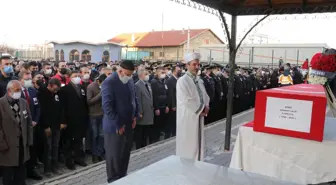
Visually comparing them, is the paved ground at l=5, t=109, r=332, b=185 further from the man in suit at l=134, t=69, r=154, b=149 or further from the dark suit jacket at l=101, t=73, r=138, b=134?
the dark suit jacket at l=101, t=73, r=138, b=134

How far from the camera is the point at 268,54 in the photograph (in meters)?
29.8

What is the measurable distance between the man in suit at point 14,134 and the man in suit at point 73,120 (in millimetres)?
1215

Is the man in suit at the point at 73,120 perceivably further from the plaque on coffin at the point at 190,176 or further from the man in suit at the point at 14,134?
the plaque on coffin at the point at 190,176

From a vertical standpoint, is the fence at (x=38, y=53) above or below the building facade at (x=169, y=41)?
below

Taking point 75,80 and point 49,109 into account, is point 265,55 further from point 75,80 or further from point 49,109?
point 49,109

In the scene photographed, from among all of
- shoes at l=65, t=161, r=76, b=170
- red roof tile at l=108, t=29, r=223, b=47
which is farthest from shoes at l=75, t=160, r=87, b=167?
red roof tile at l=108, t=29, r=223, b=47

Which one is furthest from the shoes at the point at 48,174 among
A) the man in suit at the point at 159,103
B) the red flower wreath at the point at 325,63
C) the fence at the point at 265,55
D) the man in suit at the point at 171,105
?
the fence at the point at 265,55

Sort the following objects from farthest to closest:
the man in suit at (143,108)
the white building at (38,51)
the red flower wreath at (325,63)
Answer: the white building at (38,51) < the man in suit at (143,108) < the red flower wreath at (325,63)

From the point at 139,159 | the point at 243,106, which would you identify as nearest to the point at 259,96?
the point at 139,159

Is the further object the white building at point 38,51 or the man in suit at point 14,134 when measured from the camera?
the white building at point 38,51

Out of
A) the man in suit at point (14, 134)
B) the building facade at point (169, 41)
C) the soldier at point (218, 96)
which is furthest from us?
the building facade at point (169, 41)

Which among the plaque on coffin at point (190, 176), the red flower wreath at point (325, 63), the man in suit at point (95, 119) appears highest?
the red flower wreath at point (325, 63)

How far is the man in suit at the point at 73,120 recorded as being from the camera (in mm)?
6066

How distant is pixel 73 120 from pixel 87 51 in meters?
28.1
